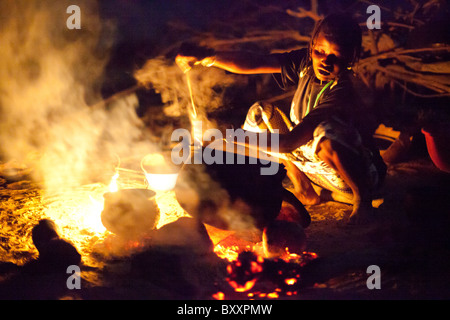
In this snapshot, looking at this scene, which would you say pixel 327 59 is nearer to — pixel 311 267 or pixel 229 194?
pixel 229 194

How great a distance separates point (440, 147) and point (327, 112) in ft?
7.56

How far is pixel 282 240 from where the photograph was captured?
2518 mm

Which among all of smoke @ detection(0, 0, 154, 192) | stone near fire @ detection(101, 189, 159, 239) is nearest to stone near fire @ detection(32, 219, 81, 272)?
stone near fire @ detection(101, 189, 159, 239)

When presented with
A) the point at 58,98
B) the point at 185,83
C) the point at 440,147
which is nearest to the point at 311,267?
the point at 440,147

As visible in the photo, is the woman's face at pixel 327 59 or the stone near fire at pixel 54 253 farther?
the woman's face at pixel 327 59

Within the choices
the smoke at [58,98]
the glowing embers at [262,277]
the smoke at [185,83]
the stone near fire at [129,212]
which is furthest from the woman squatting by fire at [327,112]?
the smoke at [58,98]

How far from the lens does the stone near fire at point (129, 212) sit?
2.62m

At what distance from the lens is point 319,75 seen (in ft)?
9.55

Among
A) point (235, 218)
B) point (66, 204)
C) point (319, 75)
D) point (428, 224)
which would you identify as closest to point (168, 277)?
point (235, 218)

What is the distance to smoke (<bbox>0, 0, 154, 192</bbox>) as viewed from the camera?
172 inches

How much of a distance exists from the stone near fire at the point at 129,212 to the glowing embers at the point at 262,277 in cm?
85

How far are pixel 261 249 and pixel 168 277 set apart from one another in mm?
825

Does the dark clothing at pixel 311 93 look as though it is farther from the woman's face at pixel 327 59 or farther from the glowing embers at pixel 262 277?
the glowing embers at pixel 262 277

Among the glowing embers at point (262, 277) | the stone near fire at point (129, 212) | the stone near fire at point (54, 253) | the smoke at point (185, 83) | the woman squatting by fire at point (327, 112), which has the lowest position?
the glowing embers at point (262, 277)
